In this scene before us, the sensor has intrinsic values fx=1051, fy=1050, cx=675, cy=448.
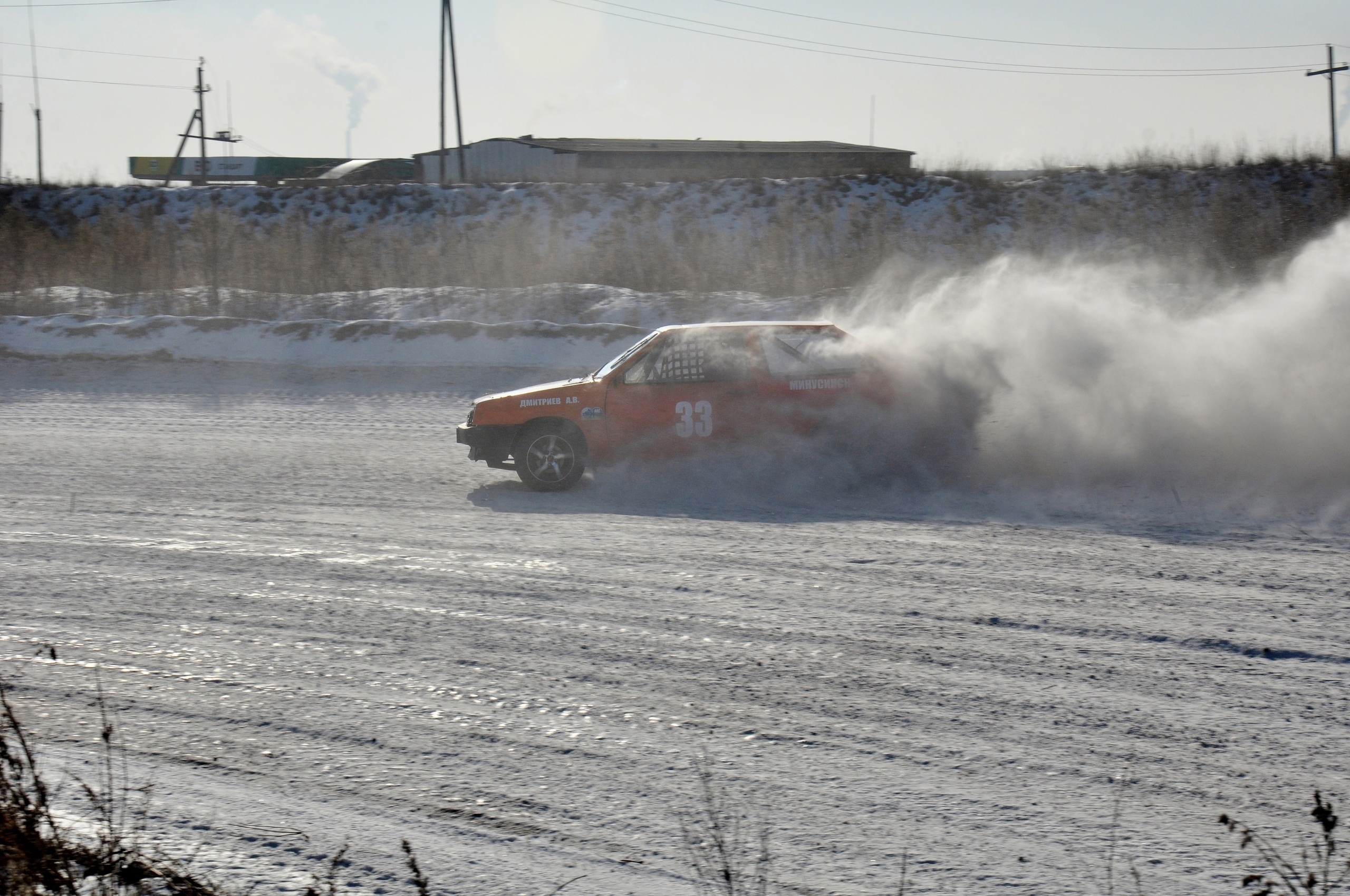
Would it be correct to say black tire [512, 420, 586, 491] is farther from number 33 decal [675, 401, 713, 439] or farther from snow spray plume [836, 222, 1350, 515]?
snow spray plume [836, 222, 1350, 515]

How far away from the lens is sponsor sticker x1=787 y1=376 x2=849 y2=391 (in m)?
8.90

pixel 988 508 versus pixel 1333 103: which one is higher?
pixel 1333 103

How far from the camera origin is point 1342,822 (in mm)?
3305

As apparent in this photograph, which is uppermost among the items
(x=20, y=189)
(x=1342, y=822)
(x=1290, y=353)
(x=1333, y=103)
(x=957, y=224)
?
(x=1333, y=103)

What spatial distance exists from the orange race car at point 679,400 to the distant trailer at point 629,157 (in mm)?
28731

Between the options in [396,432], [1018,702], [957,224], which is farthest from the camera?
[957,224]

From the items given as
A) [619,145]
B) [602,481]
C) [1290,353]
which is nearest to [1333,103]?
[619,145]

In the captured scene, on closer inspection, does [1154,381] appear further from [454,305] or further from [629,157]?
[629,157]

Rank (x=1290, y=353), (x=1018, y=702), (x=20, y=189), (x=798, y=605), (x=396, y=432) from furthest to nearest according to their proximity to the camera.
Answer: (x=20, y=189)
(x=396, y=432)
(x=1290, y=353)
(x=798, y=605)
(x=1018, y=702)

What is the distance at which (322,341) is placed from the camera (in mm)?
16719

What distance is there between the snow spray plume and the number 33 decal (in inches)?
68.4

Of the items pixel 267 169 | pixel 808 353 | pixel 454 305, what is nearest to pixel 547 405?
pixel 808 353

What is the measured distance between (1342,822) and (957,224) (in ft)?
84.9

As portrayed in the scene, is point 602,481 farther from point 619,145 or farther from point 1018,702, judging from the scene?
point 619,145
